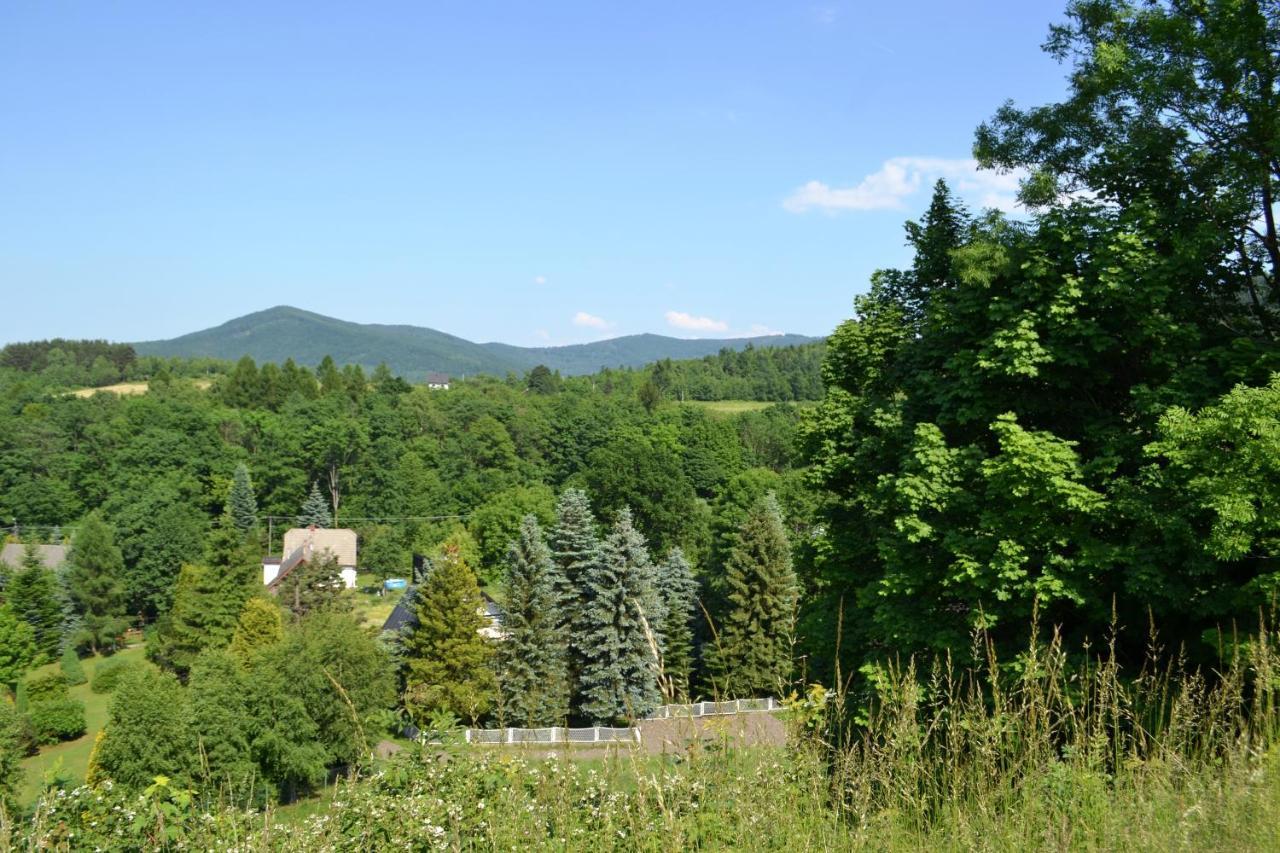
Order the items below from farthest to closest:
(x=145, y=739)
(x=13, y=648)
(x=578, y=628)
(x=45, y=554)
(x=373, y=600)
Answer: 1. (x=373, y=600)
2. (x=45, y=554)
3. (x=13, y=648)
4. (x=578, y=628)
5. (x=145, y=739)

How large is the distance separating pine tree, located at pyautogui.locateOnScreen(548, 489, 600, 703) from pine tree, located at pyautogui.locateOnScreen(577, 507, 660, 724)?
1.18 ft

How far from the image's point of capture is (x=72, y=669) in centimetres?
3894

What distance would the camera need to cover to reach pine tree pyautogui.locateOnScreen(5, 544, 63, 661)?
4122 cm

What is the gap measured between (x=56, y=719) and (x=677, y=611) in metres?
23.0

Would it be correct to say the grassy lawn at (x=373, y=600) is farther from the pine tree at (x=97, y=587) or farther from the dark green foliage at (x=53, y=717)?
the dark green foliage at (x=53, y=717)

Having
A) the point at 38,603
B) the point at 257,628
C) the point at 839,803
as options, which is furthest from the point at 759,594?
the point at 38,603

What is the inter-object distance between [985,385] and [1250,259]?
11.6ft

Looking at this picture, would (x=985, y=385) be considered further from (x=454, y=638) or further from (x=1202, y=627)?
(x=454, y=638)

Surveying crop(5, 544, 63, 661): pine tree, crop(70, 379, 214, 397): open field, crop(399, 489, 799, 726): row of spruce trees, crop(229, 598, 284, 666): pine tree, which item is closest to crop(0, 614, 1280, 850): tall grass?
crop(399, 489, 799, 726): row of spruce trees

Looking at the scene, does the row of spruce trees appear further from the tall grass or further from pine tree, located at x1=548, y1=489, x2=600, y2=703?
the tall grass

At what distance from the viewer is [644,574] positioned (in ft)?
94.0

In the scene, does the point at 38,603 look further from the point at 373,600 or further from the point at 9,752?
the point at 9,752

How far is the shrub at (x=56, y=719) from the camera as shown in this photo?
30.5 metres

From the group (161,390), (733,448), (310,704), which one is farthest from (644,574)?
(161,390)
